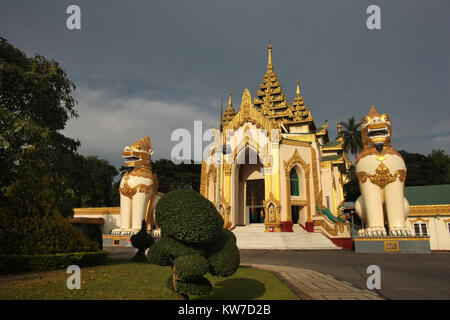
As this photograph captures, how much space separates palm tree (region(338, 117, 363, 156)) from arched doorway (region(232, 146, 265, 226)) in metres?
24.7

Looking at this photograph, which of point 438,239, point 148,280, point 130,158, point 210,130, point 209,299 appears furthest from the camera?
point 210,130

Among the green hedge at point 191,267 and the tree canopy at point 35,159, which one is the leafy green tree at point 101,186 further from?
the green hedge at point 191,267

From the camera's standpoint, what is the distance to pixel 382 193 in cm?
1645

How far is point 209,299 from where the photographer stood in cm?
523

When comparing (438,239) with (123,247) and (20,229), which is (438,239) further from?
(20,229)

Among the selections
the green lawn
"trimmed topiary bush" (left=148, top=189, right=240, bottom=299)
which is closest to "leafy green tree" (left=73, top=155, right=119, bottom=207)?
the green lawn

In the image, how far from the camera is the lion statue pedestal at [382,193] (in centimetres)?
1546

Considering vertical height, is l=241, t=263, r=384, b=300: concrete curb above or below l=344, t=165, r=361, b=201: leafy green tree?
below

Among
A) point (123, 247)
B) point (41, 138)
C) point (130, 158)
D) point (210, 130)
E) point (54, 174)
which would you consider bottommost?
point (123, 247)

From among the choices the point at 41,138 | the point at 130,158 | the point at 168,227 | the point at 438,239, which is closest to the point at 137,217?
the point at 130,158

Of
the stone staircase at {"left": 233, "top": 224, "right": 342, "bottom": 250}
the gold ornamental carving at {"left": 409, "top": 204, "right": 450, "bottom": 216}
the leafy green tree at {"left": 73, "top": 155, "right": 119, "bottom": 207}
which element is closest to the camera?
the stone staircase at {"left": 233, "top": 224, "right": 342, "bottom": 250}

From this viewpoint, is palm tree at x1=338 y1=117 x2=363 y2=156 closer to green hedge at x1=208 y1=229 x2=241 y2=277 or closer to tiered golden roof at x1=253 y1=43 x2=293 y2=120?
tiered golden roof at x1=253 y1=43 x2=293 y2=120

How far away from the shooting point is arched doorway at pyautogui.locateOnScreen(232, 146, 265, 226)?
2586cm
